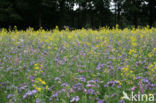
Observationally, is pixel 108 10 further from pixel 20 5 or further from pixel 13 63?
→ pixel 13 63

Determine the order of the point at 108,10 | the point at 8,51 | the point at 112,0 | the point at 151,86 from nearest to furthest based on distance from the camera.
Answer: the point at 151,86 < the point at 8,51 < the point at 112,0 < the point at 108,10

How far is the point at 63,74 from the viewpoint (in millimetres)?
3184

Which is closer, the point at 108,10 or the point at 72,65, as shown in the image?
the point at 72,65

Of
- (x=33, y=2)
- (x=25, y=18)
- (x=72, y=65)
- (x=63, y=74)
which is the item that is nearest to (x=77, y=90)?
(x=63, y=74)


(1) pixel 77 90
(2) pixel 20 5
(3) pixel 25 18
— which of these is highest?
(2) pixel 20 5

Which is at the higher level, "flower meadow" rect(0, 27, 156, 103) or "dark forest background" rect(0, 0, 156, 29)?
"dark forest background" rect(0, 0, 156, 29)

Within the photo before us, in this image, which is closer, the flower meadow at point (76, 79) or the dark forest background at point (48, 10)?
the flower meadow at point (76, 79)

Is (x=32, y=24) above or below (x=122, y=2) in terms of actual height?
below

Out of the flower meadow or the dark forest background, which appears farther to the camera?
the dark forest background

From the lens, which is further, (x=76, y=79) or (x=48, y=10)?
(x=48, y=10)

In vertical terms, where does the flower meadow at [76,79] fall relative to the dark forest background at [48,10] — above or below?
below

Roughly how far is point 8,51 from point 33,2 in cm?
2270

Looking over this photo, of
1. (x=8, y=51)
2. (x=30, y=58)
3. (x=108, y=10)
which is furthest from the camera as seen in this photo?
(x=108, y=10)

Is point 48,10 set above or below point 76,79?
above
